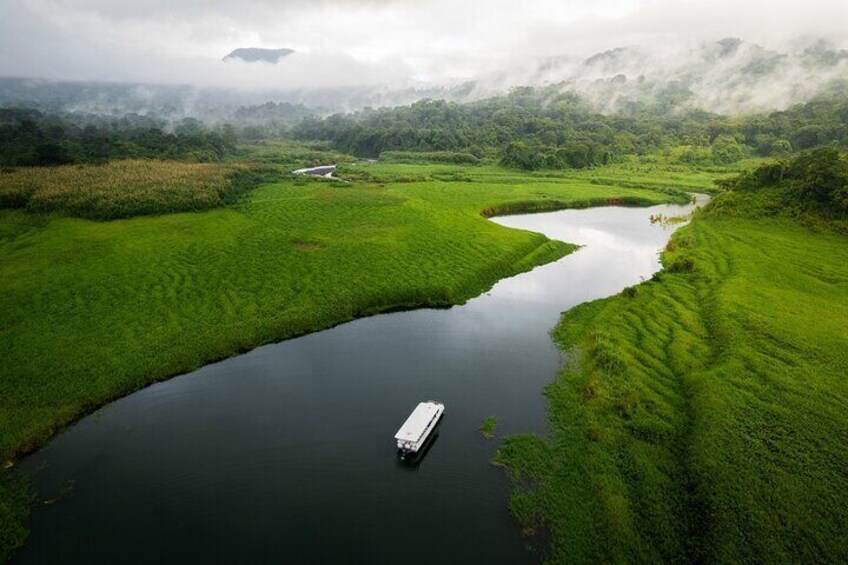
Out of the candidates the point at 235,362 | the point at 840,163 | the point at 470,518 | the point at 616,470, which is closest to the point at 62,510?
the point at 235,362

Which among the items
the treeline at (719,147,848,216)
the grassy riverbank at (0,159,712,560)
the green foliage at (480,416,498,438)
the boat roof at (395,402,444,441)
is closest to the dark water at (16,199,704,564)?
the green foliage at (480,416,498,438)

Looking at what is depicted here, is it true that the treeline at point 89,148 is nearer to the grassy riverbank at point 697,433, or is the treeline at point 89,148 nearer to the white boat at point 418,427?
the white boat at point 418,427

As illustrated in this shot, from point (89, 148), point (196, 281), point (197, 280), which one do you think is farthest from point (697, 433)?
point (89, 148)

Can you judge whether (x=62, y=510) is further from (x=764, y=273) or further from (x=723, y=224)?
(x=723, y=224)

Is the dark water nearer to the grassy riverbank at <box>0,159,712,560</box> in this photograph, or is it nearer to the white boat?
the white boat

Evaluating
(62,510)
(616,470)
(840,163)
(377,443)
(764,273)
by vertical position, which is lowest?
(62,510)

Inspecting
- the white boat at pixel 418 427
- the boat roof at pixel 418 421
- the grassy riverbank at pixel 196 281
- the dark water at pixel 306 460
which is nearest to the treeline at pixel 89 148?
the grassy riverbank at pixel 196 281

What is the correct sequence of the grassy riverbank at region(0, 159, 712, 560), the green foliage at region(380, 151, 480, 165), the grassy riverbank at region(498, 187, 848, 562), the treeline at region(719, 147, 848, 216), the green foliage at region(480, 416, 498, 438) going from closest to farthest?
the grassy riverbank at region(498, 187, 848, 562) < the green foliage at region(480, 416, 498, 438) < the grassy riverbank at region(0, 159, 712, 560) < the treeline at region(719, 147, 848, 216) < the green foliage at region(380, 151, 480, 165)
